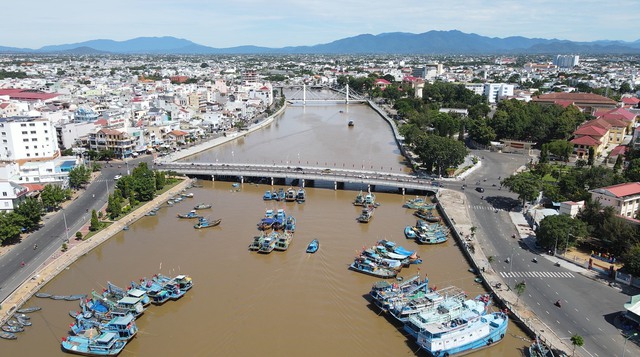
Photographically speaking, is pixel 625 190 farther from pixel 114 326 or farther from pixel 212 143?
pixel 212 143

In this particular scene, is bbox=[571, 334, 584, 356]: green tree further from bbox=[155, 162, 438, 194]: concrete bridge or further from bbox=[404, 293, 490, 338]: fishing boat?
bbox=[155, 162, 438, 194]: concrete bridge

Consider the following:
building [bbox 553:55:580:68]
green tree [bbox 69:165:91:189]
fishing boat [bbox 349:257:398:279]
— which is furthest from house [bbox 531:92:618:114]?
building [bbox 553:55:580:68]

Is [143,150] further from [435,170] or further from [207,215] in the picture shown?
[435,170]

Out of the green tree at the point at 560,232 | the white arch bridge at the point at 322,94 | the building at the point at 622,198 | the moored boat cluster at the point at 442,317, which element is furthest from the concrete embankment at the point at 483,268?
the white arch bridge at the point at 322,94

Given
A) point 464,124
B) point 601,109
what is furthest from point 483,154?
point 601,109

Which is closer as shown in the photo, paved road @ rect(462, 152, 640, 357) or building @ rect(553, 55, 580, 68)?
paved road @ rect(462, 152, 640, 357)

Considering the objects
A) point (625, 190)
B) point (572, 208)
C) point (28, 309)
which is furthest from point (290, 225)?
point (625, 190)

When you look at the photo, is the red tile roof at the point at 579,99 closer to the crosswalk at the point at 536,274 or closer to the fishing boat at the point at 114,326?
the crosswalk at the point at 536,274
